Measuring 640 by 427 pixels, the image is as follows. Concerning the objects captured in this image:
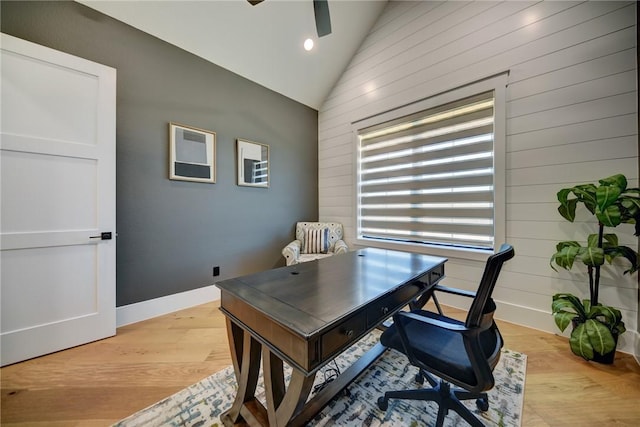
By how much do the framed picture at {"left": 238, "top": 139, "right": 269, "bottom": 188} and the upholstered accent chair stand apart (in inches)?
37.8

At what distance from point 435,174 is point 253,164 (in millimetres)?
2483

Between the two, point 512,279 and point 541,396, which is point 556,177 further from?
point 541,396

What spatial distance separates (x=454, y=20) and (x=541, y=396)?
3.64 m

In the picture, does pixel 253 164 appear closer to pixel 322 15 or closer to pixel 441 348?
pixel 322 15

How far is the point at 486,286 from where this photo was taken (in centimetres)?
94

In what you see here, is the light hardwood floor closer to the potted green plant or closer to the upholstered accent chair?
the potted green plant

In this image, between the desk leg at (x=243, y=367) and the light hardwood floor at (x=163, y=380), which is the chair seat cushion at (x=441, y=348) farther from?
the desk leg at (x=243, y=367)

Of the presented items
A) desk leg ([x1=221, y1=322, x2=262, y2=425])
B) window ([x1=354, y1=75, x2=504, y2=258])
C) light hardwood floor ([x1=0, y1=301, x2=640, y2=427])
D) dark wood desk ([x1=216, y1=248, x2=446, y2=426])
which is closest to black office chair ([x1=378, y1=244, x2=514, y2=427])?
dark wood desk ([x1=216, y1=248, x2=446, y2=426])

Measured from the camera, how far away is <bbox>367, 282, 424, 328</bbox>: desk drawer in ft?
3.62

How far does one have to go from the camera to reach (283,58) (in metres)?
3.33

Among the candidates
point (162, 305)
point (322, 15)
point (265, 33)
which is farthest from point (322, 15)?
point (162, 305)

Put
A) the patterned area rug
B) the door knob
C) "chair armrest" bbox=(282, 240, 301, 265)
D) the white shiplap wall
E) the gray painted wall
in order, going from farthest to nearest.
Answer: "chair armrest" bbox=(282, 240, 301, 265), the gray painted wall, the door knob, the white shiplap wall, the patterned area rug

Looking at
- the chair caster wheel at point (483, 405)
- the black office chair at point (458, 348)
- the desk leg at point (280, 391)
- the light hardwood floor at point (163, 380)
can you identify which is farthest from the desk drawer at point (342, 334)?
the light hardwood floor at point (163, 380)

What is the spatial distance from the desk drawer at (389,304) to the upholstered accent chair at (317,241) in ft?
6.53
